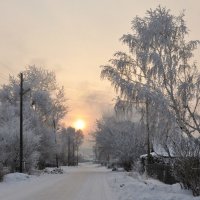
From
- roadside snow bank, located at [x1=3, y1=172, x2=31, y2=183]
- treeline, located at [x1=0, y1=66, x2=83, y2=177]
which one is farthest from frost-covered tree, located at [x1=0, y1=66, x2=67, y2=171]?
roadside snow bank, located at [x1=3, y1=172, x2=31, y2=183]

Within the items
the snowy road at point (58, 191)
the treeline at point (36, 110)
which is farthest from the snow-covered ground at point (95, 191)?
the treeline at point (36, 110)

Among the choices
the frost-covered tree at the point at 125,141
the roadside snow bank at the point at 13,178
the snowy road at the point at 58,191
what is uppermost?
the frost-covered tree at the point at 125,141

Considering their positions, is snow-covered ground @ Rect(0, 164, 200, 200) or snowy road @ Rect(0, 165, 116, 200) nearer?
snow-covered ground @ Rect(0, 164, 200, 200)

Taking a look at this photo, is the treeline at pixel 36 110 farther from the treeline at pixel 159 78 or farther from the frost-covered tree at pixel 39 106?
the treeline at pixel 159 78

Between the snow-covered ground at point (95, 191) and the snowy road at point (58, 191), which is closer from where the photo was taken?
the snow-covered ground at point (95, 191)

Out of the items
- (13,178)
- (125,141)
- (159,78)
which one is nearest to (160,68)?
(159,78)

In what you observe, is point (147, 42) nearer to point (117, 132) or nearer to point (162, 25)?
point (162, 25)

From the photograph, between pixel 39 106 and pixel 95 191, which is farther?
pixel 39 106

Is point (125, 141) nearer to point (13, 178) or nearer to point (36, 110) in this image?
point (36, 110)

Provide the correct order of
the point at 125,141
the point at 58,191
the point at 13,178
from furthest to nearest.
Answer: the point at 125,141, the point at 13,178, the point at 58,191

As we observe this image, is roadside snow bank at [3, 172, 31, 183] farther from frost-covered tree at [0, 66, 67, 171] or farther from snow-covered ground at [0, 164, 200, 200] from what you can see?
frost-covered tree at [0, 66, 67, 171]

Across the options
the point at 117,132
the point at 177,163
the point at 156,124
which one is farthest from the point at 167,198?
the point at 117,132

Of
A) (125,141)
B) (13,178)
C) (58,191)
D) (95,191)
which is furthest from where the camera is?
(125,141)

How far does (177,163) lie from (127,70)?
9.28 m
